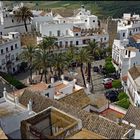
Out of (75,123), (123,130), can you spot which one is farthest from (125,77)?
(75,123)

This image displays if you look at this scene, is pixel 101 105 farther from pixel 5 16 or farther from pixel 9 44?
pixel 5 16

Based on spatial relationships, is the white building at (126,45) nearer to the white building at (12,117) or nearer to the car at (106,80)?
the car at (106,80)

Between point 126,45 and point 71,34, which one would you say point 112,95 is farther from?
point 71,34

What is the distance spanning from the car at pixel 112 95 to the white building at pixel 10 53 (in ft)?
68.0

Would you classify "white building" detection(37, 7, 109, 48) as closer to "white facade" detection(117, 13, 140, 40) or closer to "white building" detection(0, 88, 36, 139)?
"white facade" detection(117, 13, 140, 40)

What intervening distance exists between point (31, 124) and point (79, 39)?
52139mm

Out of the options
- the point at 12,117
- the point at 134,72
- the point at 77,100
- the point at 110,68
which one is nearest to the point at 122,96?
the point at 134,72

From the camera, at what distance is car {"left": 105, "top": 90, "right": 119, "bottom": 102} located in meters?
53.3

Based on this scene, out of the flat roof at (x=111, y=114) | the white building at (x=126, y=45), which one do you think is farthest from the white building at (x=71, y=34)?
the flat roof at (x=111, y=114)

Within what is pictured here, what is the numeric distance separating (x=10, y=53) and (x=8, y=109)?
3521 cm

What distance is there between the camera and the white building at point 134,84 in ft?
159

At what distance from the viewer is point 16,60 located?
6831 cm

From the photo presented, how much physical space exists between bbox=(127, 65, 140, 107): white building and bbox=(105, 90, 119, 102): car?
2.21 meters

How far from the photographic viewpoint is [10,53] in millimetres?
66625
